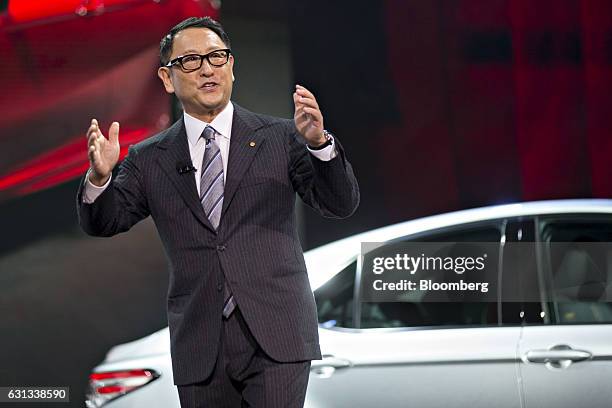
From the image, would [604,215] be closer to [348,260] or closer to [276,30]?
[348,260]

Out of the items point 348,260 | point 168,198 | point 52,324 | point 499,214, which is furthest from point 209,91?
point 52,324

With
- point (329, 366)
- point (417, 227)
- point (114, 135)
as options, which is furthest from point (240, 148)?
point (417, 227)

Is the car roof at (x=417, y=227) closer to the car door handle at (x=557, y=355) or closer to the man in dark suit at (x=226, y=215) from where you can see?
the car door handle at (x=557, y=355)

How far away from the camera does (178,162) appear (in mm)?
2773

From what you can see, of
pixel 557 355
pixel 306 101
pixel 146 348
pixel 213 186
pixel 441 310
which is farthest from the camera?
pixel 441 310

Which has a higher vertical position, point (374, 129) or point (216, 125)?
point (216, 125)

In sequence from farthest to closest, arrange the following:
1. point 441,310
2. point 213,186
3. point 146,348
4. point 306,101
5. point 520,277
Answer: point 441,310, point 146,348, point 520,277, point 213,186, point 306,101

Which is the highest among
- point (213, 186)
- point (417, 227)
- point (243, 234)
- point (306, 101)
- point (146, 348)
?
point (306, 101)

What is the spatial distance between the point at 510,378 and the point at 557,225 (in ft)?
2.16

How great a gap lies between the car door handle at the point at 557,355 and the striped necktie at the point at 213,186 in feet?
5.09

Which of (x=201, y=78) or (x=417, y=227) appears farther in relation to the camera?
(x=417, y=227)

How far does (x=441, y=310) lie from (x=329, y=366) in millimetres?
629

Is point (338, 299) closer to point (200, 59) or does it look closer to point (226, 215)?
point (226, 215)

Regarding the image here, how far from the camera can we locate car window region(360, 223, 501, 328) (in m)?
4.03
